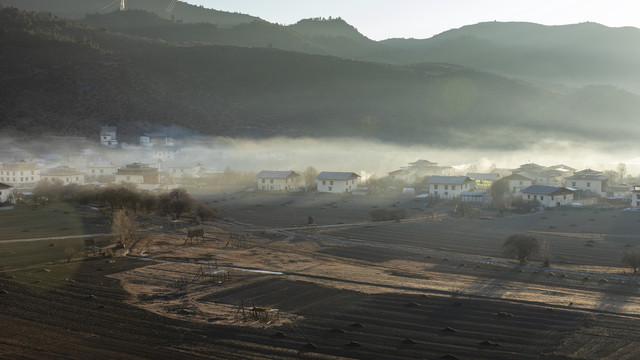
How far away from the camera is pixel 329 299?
70.3 ft

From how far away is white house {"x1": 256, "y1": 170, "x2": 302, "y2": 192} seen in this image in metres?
58.3

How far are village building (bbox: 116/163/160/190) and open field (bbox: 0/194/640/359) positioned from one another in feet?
70.6

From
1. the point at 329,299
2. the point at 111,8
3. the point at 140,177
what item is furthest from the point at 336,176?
the point at 111,8

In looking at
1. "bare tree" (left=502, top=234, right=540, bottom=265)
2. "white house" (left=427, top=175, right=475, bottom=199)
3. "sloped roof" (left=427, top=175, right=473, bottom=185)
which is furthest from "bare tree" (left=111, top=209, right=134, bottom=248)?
"sloped roof" (left=427, top=175, right=473, bottom=185)

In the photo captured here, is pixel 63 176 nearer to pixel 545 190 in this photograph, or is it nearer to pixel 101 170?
pixel 101 170

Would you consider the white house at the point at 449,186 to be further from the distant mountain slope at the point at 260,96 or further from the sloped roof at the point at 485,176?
the distant mountain slope at the point at 260,96

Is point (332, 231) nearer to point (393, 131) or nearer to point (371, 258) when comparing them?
point (371, 258)

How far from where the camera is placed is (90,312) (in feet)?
63.1

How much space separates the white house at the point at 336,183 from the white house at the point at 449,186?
24.6 feet

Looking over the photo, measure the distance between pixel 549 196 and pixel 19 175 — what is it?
150 feet

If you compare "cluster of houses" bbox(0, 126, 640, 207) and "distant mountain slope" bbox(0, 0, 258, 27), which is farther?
"distant mountain slope" bbox(0, 0, 258, 27)

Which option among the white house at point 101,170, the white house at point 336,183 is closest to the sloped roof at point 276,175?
the white house at point 336,183

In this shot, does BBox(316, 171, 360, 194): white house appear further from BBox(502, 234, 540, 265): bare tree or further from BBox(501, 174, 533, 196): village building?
BBox(502, 234, 540, 265): bare tree

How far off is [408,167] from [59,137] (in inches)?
1663
